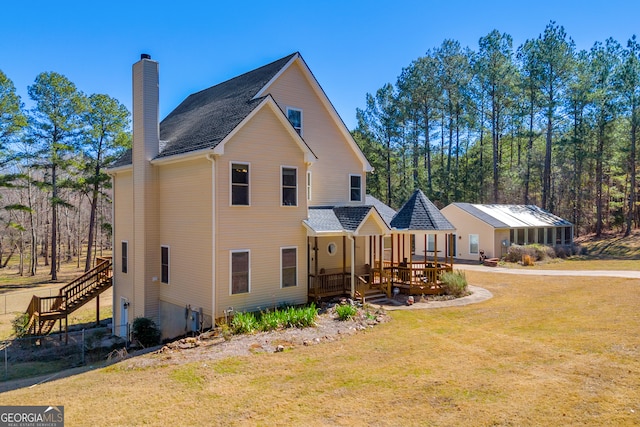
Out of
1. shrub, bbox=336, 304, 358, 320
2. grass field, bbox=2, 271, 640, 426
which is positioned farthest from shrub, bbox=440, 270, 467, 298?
shrub, bbox=336, 304, 358, 320

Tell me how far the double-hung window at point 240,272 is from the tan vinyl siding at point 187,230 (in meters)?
0.81

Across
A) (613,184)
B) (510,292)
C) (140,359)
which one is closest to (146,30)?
(140,359)

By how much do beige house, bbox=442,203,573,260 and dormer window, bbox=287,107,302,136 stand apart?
1971cm

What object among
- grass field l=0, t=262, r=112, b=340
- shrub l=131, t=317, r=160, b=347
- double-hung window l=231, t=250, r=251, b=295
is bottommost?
Result: grass field l=0, t=262, r=112, b=340

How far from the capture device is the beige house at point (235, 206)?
14055mm

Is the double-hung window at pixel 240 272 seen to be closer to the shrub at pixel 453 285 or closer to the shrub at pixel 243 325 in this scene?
the shrub at pixel 243 325

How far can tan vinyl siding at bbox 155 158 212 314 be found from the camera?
14.0 meters

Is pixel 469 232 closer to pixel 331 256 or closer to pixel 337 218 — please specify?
pixel 331 256

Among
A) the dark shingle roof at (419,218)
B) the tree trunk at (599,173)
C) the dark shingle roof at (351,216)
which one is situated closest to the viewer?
the dark shingle roof at (351,216)

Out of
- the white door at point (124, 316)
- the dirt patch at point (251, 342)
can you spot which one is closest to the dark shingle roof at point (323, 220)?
the dirt patch at point (251, 342)

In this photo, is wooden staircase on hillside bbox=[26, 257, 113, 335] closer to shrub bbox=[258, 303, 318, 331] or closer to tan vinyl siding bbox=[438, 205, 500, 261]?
shrub bbox=[258, 303, 318, 331]

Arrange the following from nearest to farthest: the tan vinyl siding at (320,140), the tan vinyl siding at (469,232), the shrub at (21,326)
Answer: the shrub at (21,326) → the tan vinyl siding at (320,140) → the tan vinyl siding at (469,232)

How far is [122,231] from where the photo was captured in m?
18.7

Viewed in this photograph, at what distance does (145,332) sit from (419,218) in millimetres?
12637
